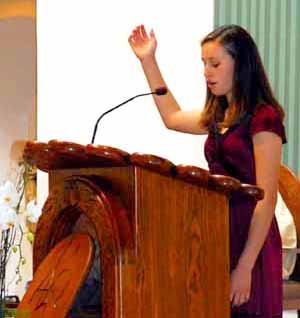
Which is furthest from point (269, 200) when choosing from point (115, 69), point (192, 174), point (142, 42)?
point (115, 69)

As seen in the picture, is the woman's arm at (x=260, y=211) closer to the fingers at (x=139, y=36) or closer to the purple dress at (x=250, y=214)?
the purple dress at (x=250, y=214)

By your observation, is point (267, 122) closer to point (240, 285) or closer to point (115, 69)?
point (240, 285)

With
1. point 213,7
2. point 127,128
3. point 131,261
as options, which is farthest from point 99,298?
point 213,7

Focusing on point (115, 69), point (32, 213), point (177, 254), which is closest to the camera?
point (177, 254)

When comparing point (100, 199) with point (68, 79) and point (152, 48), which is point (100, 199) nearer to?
point (152, 48)

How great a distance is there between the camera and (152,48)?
2268 millimetres

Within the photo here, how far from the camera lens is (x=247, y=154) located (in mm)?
1903

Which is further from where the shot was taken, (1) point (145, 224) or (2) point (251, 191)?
(2) point (251, 191)

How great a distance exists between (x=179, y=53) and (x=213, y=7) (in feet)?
0.99

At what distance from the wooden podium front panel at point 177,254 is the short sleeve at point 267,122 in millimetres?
326

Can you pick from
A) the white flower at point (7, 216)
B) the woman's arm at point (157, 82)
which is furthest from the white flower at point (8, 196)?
the woman's arm at point (157, 82)

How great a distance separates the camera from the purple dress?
1855 mm

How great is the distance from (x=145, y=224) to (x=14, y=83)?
183 inches

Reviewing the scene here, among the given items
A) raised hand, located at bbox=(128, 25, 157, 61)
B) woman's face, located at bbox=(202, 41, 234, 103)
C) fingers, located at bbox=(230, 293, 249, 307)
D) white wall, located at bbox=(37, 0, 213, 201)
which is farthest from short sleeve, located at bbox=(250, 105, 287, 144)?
white wall, located at bbox=(37, 0, 213, 201)
